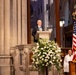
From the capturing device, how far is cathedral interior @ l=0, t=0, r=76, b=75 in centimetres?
1298

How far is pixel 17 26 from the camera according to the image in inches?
562

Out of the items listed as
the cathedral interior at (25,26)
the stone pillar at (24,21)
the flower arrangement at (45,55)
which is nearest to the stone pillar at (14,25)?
the cathedral interior at (25,26)

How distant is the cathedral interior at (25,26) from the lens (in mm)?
12977

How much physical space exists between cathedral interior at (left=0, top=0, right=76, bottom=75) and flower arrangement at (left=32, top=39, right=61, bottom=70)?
8.84 ft

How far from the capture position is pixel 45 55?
29.3 feet

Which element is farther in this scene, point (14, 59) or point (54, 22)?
point (54, 22)

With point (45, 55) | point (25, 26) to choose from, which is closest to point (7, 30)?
point (25, 26)

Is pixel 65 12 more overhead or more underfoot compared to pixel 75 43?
more overhead

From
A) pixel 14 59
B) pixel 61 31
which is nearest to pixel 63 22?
pixel 61 31

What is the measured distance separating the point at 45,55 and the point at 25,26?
5551mm

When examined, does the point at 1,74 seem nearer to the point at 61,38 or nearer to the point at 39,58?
the point at 61,38

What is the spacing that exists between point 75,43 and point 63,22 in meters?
4.83

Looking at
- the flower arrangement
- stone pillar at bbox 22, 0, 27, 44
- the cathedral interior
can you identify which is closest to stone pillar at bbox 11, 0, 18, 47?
the cathedral interior

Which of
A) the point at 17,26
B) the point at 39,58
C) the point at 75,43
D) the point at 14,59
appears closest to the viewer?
the point at 39,58
